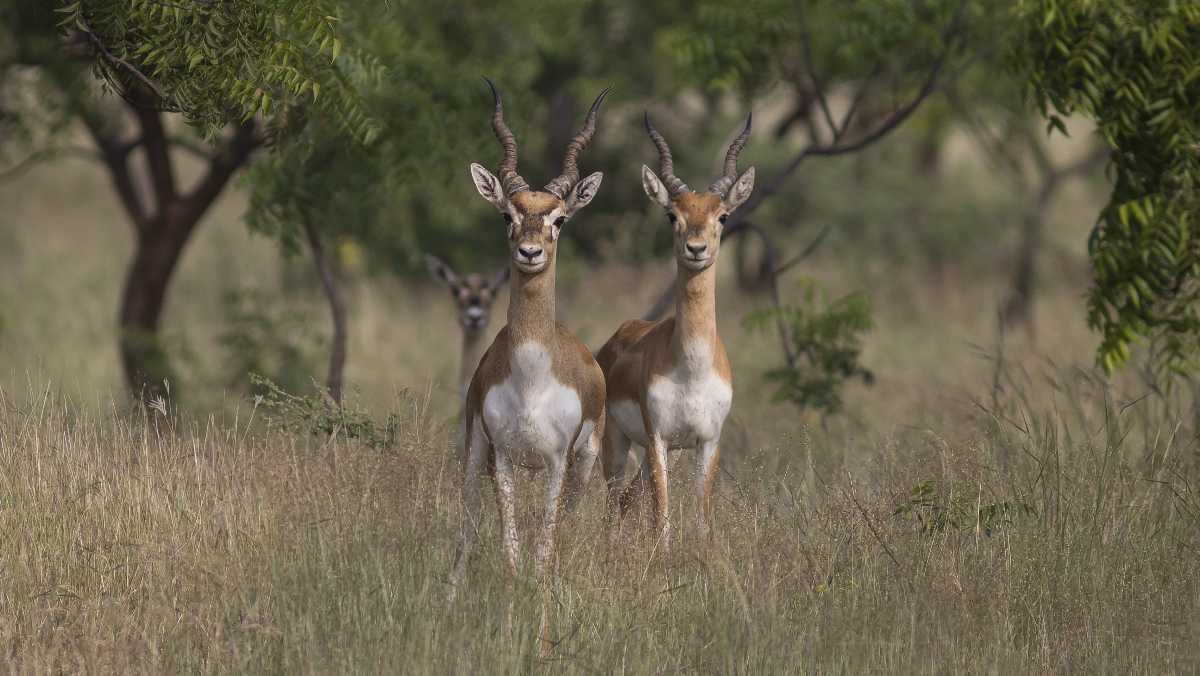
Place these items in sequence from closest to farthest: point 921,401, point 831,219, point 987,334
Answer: point 921,401 → point 987,334 → point 831,219

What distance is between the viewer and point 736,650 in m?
6.64

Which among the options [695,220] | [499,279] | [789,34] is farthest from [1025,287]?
[695,220]

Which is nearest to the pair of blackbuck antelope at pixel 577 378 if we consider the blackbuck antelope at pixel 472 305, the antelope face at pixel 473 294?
the blackbuck antelope at pixel 472 305

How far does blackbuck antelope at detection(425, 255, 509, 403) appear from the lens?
42.9ft

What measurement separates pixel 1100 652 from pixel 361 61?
5444 mm

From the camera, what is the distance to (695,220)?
26.2 ft

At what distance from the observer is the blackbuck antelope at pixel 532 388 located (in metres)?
7.49

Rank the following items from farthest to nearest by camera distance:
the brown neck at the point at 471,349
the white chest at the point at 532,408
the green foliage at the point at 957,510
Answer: the brown neck at the point at 471,349 → the green foliage at the point at 957,510 → the white chest at the point at 532,408

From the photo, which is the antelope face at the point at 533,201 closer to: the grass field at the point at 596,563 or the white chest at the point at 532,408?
the white chest at the point at 532,408

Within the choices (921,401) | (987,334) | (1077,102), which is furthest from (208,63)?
(987,334)

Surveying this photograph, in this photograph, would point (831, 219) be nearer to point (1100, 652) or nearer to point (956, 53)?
point (956, 53)

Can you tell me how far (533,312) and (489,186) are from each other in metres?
0.75

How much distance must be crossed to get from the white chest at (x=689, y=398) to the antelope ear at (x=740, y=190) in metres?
0.76

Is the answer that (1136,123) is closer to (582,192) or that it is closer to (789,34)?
(582,192)
